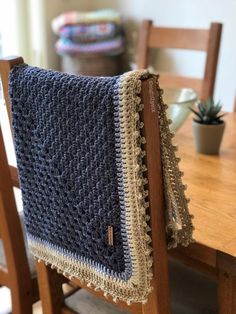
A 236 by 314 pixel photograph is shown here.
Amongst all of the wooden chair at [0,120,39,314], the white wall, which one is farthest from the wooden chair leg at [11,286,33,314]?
the white wall

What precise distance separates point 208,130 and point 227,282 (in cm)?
55

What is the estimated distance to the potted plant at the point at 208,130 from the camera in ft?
4.66

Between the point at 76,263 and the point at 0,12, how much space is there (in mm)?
2500

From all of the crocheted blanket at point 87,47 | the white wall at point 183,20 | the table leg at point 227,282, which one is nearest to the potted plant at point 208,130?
the table leg at point 227,282

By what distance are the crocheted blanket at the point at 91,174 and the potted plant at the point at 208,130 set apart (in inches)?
21.0

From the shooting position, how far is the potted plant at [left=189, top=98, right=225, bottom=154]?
1422mm

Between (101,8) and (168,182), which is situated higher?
(168,182)

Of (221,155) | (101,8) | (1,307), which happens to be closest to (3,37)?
(101,8)

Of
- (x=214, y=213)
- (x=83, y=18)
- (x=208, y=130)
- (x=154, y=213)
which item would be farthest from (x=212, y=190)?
(x=83, y=18)

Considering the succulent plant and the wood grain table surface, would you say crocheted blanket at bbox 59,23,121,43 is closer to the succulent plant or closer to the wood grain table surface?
the wood grain table surface

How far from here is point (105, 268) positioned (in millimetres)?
941

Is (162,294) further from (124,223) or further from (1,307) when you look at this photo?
(1,307)

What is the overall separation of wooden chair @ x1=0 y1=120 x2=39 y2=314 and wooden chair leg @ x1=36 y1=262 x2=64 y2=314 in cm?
15

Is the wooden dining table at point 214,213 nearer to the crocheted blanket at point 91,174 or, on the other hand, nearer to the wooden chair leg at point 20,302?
the crocheted blanket at point 91,174
